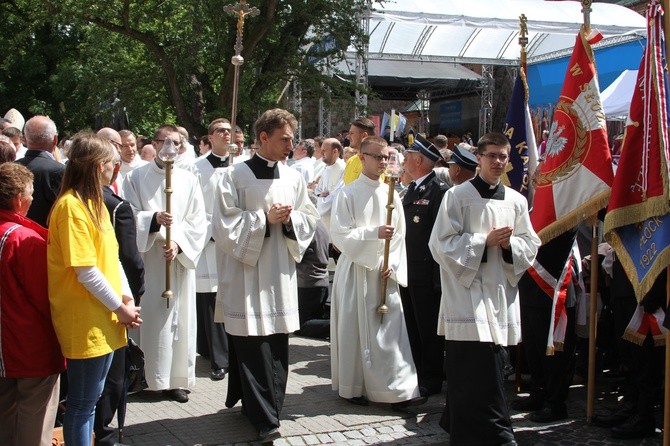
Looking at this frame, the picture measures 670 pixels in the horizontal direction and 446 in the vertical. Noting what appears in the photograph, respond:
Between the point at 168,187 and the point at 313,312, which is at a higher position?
the point at 168,187

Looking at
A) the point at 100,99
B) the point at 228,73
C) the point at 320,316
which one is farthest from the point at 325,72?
the point at 320,316

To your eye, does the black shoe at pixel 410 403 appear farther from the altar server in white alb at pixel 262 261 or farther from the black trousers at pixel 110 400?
the black trousers at pixel 110 400

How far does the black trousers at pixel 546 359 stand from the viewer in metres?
6.18

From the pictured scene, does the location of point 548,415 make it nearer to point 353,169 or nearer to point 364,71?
point 353,169

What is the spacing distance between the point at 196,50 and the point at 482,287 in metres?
13.1

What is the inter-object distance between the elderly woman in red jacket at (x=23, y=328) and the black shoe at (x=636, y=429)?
381cm

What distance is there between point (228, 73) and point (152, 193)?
10963 millimetres

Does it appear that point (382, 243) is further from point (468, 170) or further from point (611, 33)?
point (611, 33)

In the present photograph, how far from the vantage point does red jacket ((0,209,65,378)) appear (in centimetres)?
413

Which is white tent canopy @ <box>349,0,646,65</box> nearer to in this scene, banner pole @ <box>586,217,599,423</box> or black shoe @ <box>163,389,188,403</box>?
banner pole @ <box>586,217,599,423</box>

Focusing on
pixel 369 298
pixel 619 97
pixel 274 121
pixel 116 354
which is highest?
pixel 619 97

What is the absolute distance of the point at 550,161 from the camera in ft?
21.2

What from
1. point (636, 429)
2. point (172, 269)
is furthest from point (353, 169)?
point (636, 429)

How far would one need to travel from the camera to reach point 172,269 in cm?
656
